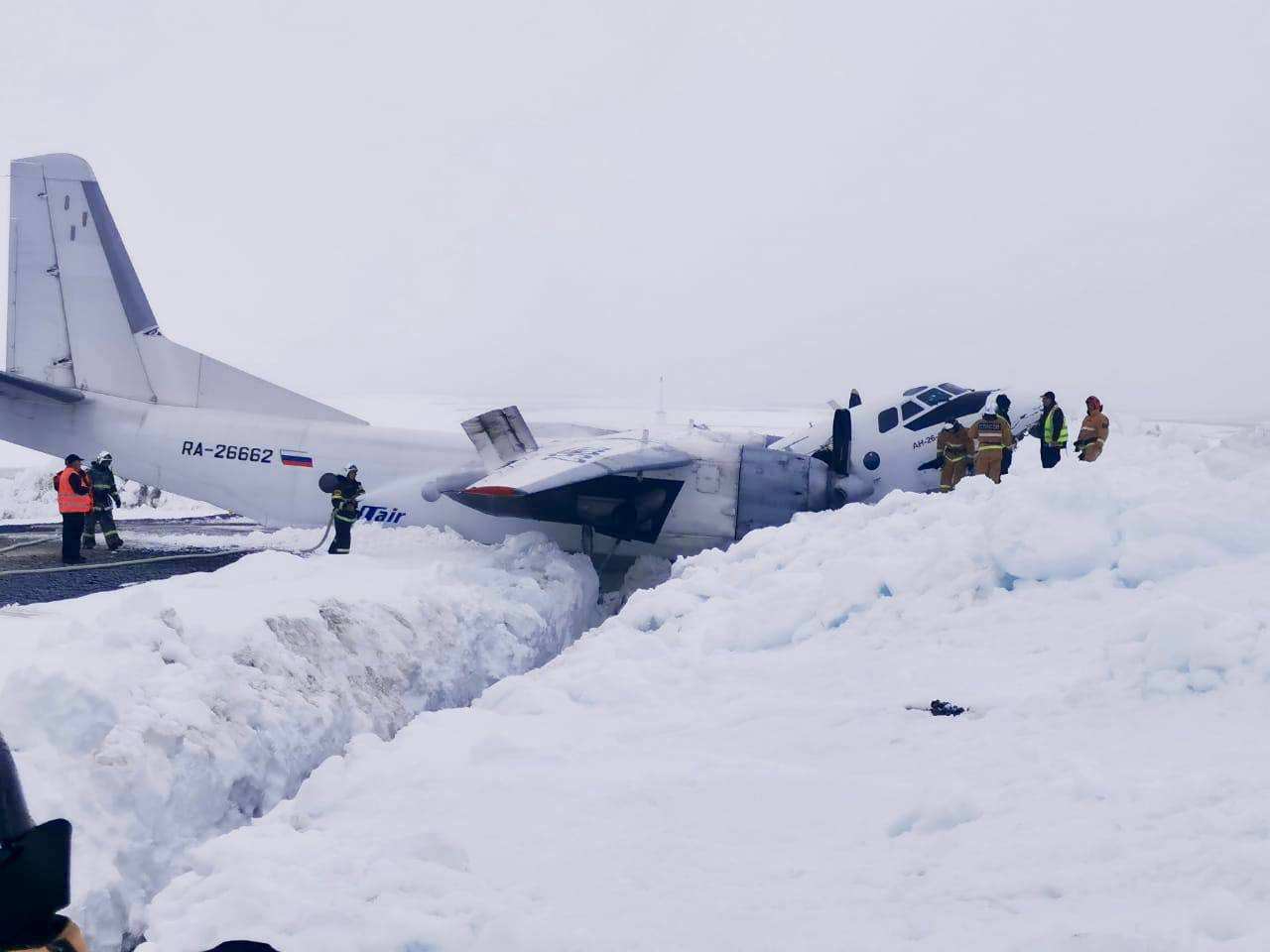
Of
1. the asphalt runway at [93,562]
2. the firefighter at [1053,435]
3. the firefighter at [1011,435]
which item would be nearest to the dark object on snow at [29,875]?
the asphalt runway at [93,562]

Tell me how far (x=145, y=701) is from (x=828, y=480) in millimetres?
11810

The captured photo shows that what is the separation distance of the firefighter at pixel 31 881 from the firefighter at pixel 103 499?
1764 cm

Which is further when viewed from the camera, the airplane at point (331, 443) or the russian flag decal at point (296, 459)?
the russian flag decal at point (296, 459)

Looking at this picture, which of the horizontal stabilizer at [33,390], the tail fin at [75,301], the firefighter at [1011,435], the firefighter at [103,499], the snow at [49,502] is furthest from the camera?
the snow at [49,502]

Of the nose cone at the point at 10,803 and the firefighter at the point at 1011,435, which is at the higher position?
the firefighter at the point at 1011,435

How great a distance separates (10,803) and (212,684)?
19.6 ft

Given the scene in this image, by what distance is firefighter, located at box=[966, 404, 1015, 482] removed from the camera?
15445 mm

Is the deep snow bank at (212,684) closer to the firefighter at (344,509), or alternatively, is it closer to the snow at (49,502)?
the firefighter at (344,509)

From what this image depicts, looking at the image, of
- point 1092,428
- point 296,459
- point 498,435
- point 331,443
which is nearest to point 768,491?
point 498,435

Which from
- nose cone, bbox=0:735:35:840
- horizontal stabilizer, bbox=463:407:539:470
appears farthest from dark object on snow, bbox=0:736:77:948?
horizontal stabilizer, bbox=463:407:539:470

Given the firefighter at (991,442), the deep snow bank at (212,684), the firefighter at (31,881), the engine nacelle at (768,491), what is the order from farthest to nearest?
the engine nacelle at (768,491) < the firefighter at (991,442) < the deep snow bank at (212,684) < the firefighter at (31,881)

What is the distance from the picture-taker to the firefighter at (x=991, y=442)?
1545 cm

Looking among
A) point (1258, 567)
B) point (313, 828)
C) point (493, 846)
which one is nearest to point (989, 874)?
point (493, 846)

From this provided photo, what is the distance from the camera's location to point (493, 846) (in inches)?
163
